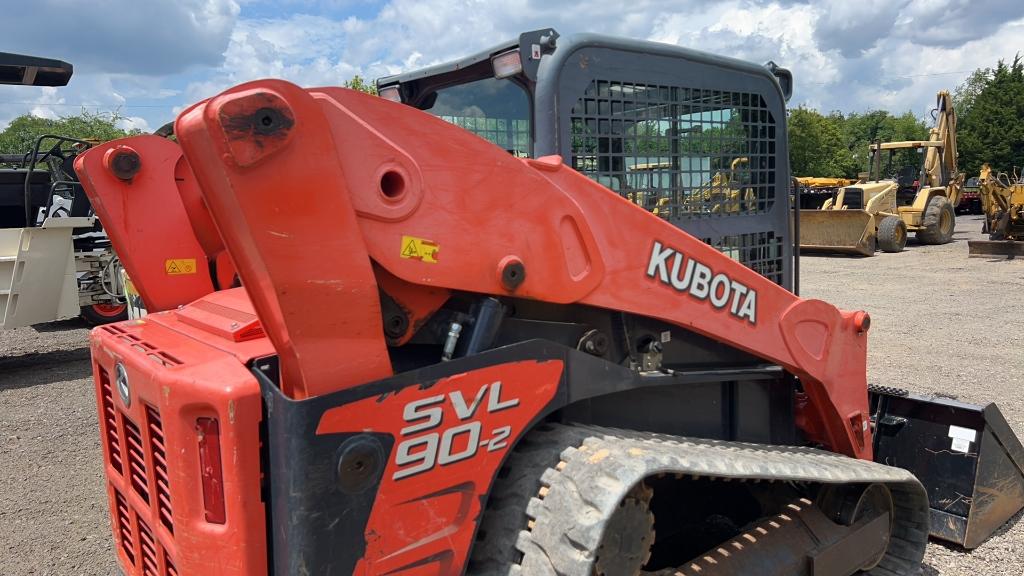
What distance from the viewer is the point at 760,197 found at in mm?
3164

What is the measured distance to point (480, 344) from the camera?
1.95 meters

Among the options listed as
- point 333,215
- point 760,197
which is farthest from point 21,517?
point 760,197

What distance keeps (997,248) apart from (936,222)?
2871 millimetres

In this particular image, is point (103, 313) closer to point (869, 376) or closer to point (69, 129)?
point (869, 376)

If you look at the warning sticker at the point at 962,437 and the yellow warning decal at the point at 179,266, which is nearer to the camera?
the yellow warning decal at the point at 179,266

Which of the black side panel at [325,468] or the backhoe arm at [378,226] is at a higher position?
the backhoe arm at [378,226]

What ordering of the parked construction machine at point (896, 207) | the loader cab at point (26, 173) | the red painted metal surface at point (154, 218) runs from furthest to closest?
the parked construction machine at point (896, 207) < the loader cab at point (26, 173) < the red painted metal surface at point (154, 218)

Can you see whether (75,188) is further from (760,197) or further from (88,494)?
(760,197)

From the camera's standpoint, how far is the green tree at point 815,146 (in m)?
50.9

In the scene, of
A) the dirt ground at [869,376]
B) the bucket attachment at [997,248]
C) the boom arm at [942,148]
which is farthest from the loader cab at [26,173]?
the boom arm at [942,148]

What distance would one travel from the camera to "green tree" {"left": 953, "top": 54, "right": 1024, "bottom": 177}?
41875 millimetres

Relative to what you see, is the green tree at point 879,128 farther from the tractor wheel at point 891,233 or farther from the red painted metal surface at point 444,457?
the red painted metal surface at point 444,457

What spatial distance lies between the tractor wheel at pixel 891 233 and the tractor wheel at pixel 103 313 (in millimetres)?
15767

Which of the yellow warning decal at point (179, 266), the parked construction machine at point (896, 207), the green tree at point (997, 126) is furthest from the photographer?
the green tree at point (997, 126)
